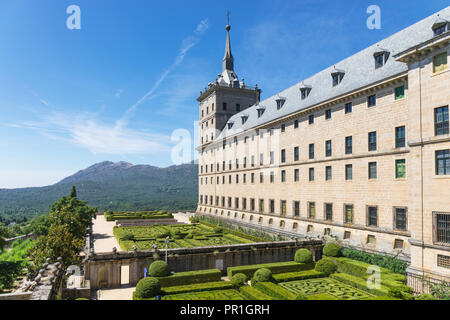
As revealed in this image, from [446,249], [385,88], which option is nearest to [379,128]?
[385,88]

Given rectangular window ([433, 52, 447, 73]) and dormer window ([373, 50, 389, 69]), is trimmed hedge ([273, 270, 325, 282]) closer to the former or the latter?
rectangular window ([433, 52, 447, 73])

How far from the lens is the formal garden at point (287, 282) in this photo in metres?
21.5

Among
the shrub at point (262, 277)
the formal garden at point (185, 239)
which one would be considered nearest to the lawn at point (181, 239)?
the formal garden at point (185, 239)

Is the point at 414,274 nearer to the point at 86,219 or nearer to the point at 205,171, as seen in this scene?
the point at 86,219

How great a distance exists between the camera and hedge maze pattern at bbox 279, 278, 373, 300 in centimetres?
2220

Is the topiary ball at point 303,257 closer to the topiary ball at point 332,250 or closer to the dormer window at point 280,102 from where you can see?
the topiary ball at point 332,250

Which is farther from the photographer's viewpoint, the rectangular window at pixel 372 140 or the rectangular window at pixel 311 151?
the rectangular window at pixel 311 151

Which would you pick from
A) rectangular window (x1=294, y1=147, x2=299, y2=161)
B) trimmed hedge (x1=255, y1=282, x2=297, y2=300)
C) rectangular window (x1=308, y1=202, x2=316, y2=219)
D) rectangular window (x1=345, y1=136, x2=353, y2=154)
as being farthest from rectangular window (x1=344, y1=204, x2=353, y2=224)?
trimmed hedge (x1=255, y1=282, x2=297, y2=300)

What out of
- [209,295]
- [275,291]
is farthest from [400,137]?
[209,295]

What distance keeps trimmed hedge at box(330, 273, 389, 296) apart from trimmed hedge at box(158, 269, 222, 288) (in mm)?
9681

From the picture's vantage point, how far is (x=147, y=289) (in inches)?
823

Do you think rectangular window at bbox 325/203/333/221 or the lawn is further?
the lawn

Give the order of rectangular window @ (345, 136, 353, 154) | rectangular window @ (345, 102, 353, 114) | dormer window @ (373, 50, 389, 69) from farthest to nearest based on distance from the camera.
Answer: rectangular window @ (345, 102, 353, 114), rectangular window @ (345, 136, 353, 154), dormer window @ (373, 50, 389, 69)

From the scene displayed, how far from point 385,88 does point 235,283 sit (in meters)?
21.3
